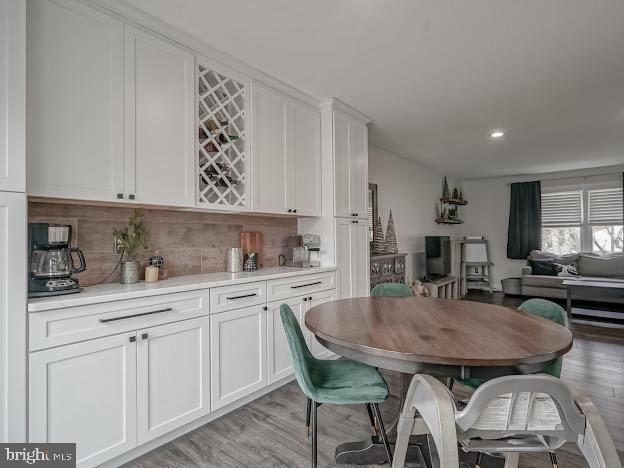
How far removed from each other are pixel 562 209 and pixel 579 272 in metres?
1.40

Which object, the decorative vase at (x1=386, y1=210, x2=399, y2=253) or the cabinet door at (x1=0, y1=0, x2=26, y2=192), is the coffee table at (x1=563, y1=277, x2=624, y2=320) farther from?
the cabinet door at (x1=0, y1=0, x2=26, y2=192)

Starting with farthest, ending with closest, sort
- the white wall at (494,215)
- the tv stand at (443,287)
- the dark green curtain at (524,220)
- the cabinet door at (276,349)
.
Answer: the white wall at (494,215) < the dark green curtain at (524,220) < the tv stand at (443,287) < the cabinet door at (276,349)

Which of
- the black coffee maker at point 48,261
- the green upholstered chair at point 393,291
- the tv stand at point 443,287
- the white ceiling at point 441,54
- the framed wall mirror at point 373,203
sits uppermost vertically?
the white ceiling at point 441,54

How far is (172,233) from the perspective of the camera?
2.51 meters

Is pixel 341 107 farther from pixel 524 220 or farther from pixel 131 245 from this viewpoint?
pixel 524 220

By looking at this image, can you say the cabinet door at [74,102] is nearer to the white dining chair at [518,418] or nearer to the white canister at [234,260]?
the white canister at [234,260]

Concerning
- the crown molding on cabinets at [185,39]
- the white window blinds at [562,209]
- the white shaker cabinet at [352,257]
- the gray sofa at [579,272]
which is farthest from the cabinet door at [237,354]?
the white window blinds at [562,209]

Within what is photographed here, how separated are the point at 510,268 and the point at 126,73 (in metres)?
7.92

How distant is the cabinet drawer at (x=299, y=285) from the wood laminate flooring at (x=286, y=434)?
783 mm

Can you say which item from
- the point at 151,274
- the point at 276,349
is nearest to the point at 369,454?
the point at 276,349

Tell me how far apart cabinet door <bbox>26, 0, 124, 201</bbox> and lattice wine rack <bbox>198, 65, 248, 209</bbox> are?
1.89ft

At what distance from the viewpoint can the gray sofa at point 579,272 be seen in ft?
19.0

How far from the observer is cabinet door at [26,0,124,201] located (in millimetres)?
1613

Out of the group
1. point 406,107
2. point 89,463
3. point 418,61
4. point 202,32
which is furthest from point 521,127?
point 89,463
